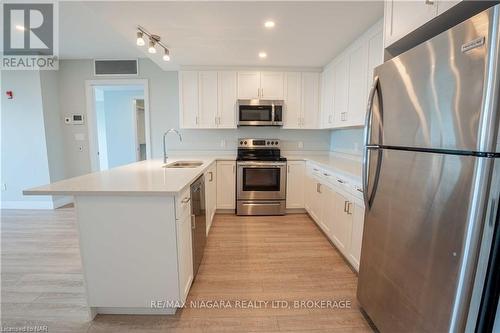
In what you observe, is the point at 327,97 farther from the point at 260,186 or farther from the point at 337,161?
the point at 260,186

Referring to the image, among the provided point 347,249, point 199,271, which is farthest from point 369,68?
point 199,271

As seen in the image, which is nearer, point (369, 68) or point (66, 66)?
point (369, 68)

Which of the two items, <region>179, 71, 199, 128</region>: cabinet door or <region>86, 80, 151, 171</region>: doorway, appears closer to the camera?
<region>179, 71, 199, 128</region>: cabinet door

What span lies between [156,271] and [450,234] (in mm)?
1660

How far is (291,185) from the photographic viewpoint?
3744mm

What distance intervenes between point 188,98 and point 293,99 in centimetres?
171

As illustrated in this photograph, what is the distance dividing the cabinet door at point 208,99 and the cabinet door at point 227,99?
8 cm

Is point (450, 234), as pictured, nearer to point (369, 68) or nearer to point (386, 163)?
point (386, 163)

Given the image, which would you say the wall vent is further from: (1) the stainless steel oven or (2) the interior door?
(2) the interior door

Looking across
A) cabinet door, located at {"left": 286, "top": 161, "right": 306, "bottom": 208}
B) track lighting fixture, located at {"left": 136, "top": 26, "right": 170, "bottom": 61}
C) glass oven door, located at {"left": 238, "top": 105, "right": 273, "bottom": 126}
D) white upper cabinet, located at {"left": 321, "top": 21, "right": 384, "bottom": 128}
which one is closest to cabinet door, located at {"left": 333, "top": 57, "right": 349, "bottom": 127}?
white upper cabinet, located at {"left": 321, "top": 21, "right": 384, "bottom": 128}

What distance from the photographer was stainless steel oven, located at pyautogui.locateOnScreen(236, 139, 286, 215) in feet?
11.8

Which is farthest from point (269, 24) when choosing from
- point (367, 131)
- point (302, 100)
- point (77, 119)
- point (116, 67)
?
point (77, 119)

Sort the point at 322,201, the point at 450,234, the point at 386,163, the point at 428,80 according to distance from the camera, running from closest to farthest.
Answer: the point at 450,234 → the point at 428,80 → the point at 386,163 → the point at 322,201

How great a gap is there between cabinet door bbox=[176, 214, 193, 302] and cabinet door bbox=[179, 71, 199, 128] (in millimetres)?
2318
